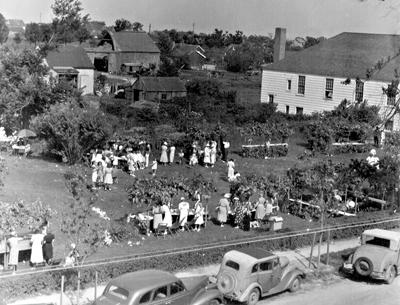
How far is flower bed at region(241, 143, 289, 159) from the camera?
1409 inches

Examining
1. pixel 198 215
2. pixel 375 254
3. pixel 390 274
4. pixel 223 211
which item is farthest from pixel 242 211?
pixel 390 274

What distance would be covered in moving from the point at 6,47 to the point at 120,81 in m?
38.3

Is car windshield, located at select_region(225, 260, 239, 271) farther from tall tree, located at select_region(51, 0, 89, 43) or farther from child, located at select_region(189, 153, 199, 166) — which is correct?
tall tree, located at select_region(51, 0, 89, 43)

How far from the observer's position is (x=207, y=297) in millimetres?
15266

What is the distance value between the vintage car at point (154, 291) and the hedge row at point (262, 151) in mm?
20622

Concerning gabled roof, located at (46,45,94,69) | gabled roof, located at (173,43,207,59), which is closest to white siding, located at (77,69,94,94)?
gabled roof, located at (46,45,94,69)

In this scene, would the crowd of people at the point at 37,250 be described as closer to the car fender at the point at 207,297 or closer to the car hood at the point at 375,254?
the car fender at the point at 207,297

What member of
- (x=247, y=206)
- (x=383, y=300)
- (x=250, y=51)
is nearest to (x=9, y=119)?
(x=247, y=206)

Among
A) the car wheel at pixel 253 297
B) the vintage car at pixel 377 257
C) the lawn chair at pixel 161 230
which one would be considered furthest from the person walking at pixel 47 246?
the vintage car at pixel 377 257

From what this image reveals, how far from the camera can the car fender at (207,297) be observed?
15.0m

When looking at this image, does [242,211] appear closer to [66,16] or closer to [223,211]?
[223,211]

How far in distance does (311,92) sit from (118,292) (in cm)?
4294

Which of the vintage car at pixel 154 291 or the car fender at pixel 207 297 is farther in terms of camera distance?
the car fender at pixel 207 297

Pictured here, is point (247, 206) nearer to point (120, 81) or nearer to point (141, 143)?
point (141, 143)
